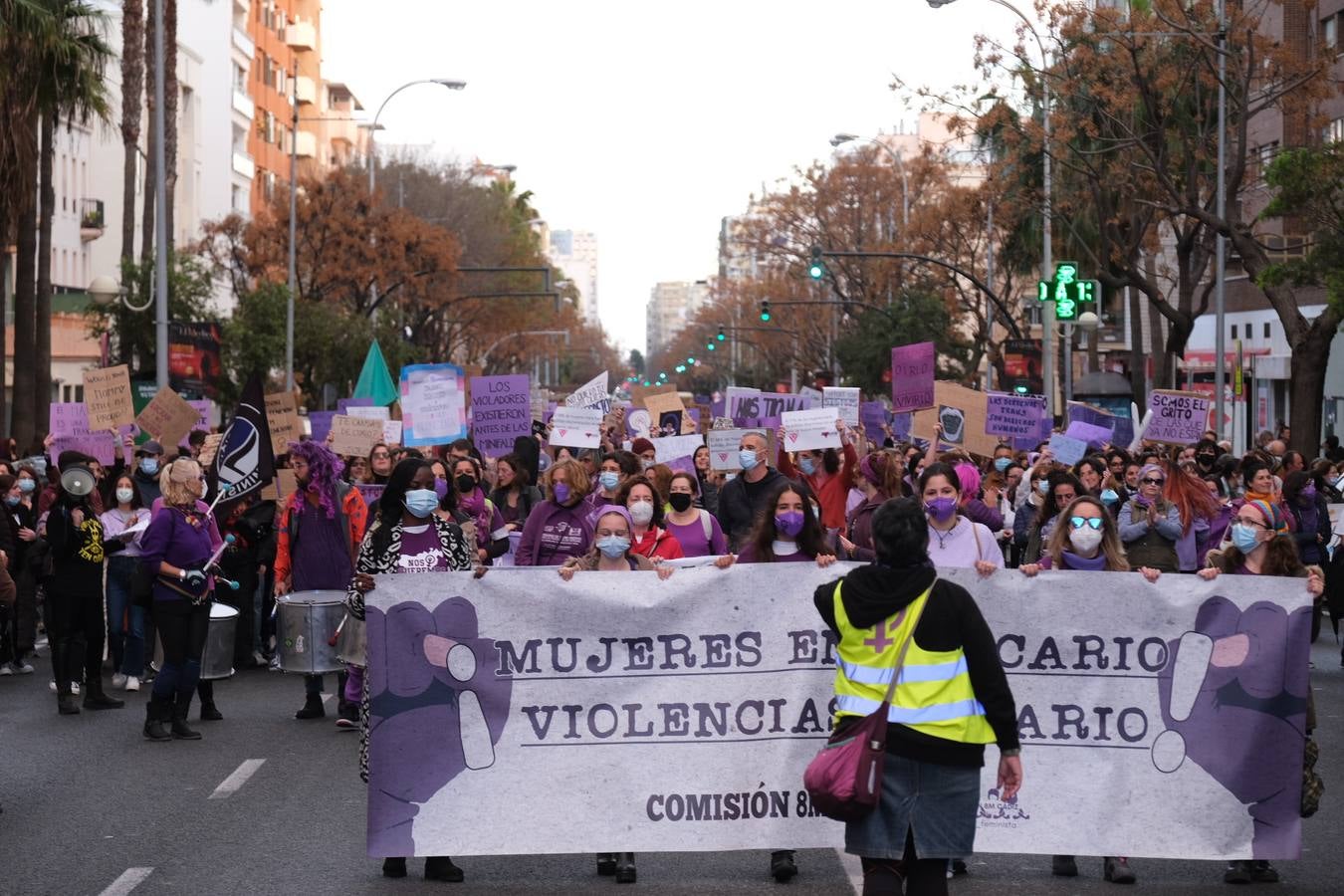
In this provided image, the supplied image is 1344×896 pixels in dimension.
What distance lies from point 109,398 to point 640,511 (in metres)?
11.8

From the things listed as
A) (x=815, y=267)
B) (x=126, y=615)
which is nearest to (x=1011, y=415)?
(x=126, y=615)

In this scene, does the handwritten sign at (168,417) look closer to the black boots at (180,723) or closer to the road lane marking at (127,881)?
Answer: the black boots at (180,723)

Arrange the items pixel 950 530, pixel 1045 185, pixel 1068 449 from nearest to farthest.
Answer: pixel 950 530
pixel 1068 449
pixel 1045 185

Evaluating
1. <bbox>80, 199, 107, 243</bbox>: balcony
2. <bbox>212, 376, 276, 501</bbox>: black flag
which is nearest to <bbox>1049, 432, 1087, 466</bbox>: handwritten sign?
<bbox>212, 376, 276, 501</bbox>: black flag

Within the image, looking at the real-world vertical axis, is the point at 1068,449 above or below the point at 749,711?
above

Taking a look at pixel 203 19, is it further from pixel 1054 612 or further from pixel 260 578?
pixel 1054 612

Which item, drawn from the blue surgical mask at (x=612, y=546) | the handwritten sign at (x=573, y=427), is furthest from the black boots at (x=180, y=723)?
the handwritten sign at (x=573, y=427)

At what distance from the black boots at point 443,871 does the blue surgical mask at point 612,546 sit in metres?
1.51

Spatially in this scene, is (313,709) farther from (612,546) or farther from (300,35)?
(300,35)

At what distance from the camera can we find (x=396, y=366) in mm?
60188

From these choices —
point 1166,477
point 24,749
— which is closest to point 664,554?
point 1166,477

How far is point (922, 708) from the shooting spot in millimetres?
6414

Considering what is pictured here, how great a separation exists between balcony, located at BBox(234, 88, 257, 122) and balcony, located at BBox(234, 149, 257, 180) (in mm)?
1531

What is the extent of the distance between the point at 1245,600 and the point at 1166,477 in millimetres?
4078
